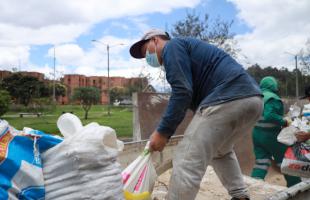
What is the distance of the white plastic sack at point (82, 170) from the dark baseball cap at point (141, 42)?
1136 mm

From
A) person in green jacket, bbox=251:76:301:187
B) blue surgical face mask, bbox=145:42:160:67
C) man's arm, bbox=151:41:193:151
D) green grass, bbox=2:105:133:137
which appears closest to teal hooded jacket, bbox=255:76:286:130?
person in green jacket, bbox=251:76:301:187

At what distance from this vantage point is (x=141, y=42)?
3.12 meters

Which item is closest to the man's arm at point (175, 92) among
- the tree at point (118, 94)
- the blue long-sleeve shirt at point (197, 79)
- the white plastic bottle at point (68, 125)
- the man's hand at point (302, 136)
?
the blue long-sleeve shirt at point (197, 79)

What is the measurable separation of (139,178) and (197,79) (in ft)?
2.74

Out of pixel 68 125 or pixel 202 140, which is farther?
pixel 202 140

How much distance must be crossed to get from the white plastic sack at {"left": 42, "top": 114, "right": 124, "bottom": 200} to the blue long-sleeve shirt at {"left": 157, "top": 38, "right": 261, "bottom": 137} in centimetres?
71

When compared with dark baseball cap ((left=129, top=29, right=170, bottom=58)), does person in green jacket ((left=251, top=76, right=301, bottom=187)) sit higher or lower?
lower

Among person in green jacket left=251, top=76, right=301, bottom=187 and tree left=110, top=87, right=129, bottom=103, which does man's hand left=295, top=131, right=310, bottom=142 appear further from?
tree left=110, top=87, right=129, bottom=103

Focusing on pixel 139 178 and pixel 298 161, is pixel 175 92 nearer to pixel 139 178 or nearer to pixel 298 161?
pixel 139 178

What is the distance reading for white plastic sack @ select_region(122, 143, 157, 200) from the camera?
251cm

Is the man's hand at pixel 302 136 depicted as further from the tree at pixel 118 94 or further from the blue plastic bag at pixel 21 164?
the tree at pixel 118 94

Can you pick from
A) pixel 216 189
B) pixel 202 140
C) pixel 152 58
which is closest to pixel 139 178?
pixel 202 140

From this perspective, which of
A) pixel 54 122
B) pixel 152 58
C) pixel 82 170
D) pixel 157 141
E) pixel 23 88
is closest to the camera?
pixel 82 170

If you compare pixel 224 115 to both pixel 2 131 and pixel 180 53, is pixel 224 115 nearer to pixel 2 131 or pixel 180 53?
pixel 180 53
